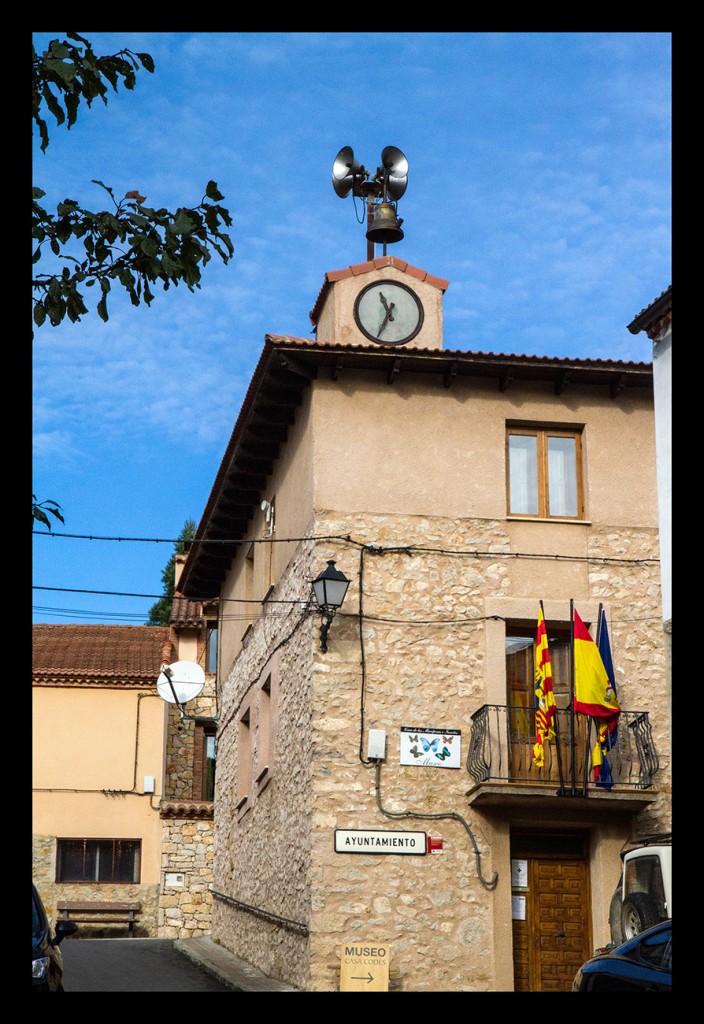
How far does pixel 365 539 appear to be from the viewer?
16703mm

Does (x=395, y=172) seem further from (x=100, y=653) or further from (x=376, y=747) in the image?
(x=100, y=653)

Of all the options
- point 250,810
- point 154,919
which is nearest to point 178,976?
point 250,810

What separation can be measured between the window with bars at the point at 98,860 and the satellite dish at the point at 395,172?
59.6 ft

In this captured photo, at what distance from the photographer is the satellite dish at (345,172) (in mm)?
20938

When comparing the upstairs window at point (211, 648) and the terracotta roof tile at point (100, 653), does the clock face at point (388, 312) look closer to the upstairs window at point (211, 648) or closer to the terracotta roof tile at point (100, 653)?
Result: the upstairs window at point (211, 648)

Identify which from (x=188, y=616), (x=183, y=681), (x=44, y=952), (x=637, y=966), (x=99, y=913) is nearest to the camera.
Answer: (x=637, y=966)

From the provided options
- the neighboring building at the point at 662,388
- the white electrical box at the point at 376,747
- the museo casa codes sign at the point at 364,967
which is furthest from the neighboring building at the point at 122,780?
the neighboring building at the point at 662,388

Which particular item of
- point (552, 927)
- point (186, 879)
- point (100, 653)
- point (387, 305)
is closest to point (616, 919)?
point (552, 927)

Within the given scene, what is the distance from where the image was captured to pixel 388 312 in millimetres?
18734

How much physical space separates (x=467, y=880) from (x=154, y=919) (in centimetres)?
1781

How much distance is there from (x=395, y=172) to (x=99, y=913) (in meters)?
18.7
